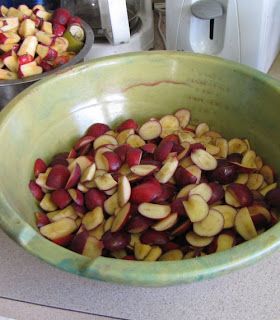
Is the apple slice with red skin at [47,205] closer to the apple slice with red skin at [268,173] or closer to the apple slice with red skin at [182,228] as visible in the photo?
the apple slice with red skin at [182,228]

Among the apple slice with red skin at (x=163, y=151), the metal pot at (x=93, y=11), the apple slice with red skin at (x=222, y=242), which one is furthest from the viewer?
the metal pot at (x=93, y=11)

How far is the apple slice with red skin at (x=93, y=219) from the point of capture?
524mm

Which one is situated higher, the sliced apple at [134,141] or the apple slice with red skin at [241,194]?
the apple slice with red skin at [241,194]

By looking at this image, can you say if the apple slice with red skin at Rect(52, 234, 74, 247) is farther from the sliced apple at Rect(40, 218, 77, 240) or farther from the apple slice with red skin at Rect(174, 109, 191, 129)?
the apple slice with red skin at Rect(174, 109, 191, 129)

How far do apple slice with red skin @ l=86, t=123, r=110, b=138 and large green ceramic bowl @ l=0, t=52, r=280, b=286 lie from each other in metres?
0.02

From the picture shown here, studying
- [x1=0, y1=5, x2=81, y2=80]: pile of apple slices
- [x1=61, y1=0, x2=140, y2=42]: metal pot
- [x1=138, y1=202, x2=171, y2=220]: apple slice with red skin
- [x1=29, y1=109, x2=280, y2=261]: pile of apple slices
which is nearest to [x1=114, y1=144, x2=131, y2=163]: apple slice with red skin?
[x1=29, y1=109, x2=280, y2=261]: pile of apple slices

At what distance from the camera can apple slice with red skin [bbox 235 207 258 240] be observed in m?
0.49

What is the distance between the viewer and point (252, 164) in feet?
1.93

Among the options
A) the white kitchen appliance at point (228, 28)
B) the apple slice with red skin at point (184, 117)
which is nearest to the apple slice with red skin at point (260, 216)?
the apple slice with red skin at point (184, 117)

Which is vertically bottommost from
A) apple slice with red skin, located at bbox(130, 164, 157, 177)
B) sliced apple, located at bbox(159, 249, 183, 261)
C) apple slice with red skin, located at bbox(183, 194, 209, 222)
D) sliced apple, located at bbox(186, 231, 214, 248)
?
sliced apple, located at bbox(159, 249, 183, 261)

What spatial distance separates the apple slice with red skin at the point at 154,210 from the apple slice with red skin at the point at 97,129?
0.62 feet

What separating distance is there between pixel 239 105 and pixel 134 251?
0.27m

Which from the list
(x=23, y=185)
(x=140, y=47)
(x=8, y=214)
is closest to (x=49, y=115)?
(x=23, y=185)

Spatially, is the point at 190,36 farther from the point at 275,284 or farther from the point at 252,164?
the point at 275,284
